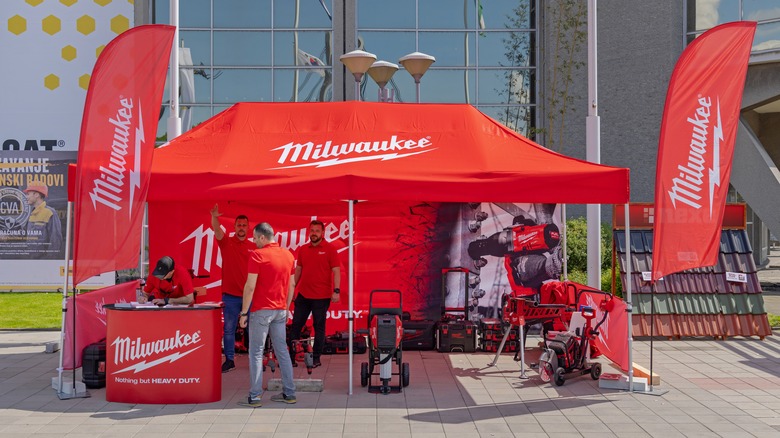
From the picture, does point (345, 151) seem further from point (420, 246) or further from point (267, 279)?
point (420, 246)

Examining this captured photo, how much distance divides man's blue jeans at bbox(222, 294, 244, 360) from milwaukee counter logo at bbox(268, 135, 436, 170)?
188 centimetres

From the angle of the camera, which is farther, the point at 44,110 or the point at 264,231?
the point at 44,110

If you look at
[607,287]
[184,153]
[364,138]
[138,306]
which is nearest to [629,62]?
[607,287]

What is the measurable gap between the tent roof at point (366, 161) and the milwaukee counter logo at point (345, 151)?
0.01 meters

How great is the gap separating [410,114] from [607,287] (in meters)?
6.53

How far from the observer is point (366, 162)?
34.6 feet

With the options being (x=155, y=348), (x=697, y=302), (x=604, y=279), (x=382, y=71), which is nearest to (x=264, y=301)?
(x=155, y=348)

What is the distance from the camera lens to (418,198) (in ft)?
32.8

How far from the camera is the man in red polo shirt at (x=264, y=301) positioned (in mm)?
9180

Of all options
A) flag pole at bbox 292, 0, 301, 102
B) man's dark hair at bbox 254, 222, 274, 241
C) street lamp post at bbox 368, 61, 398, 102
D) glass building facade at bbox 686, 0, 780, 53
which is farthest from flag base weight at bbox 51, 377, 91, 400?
glass building facade at bbox 686, 0, 780, 53

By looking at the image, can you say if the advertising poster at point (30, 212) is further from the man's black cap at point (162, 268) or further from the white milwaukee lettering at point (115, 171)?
the white milwaukee lettering at point (115, 171)

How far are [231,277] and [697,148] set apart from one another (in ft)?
18.1

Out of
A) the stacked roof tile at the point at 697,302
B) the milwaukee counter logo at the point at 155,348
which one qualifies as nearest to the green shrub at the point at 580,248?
the stacked roof tile at the point at 697,302

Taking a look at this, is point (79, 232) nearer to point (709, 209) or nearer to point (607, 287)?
point (709, 209)
